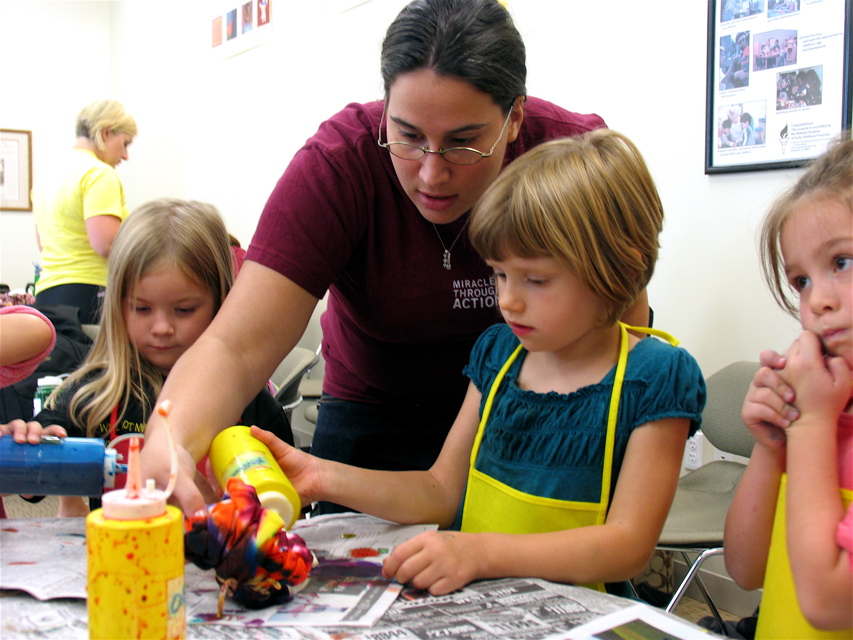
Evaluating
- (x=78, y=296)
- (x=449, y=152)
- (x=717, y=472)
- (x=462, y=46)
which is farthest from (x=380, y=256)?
(x=78, y=296)

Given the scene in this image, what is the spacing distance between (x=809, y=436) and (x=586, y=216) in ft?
1.35

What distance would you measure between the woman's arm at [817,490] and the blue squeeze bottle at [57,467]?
81cm

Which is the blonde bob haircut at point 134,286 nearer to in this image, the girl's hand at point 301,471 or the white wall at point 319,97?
the girl's hand at point 301,471

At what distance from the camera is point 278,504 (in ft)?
2.90

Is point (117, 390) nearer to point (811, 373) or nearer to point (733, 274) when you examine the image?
point (811, 373)

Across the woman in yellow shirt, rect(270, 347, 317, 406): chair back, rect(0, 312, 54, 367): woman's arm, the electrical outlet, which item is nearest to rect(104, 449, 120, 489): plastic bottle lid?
rect(0, 312, 54, 367): woman's arm

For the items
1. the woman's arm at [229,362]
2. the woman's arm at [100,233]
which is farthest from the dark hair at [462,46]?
the woman's arm at [100,233]

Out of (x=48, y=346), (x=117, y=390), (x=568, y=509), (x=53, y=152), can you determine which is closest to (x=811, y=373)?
(x=568, y=509)

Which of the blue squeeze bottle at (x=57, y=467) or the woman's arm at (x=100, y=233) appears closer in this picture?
the blue squeeze bottle at (x=57, y=467)

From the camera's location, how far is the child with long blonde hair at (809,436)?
81cm

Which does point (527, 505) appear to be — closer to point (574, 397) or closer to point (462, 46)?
point (574, 397)

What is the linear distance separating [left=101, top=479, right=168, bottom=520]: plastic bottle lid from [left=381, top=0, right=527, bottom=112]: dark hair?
0.75 metres

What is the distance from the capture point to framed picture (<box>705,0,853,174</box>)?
6.35 ft

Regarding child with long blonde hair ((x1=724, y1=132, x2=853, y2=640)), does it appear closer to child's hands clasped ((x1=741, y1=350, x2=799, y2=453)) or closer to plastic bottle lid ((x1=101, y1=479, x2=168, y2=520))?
child's hands clasped ((x1=741, y1=350, x2=799, y2=453))
